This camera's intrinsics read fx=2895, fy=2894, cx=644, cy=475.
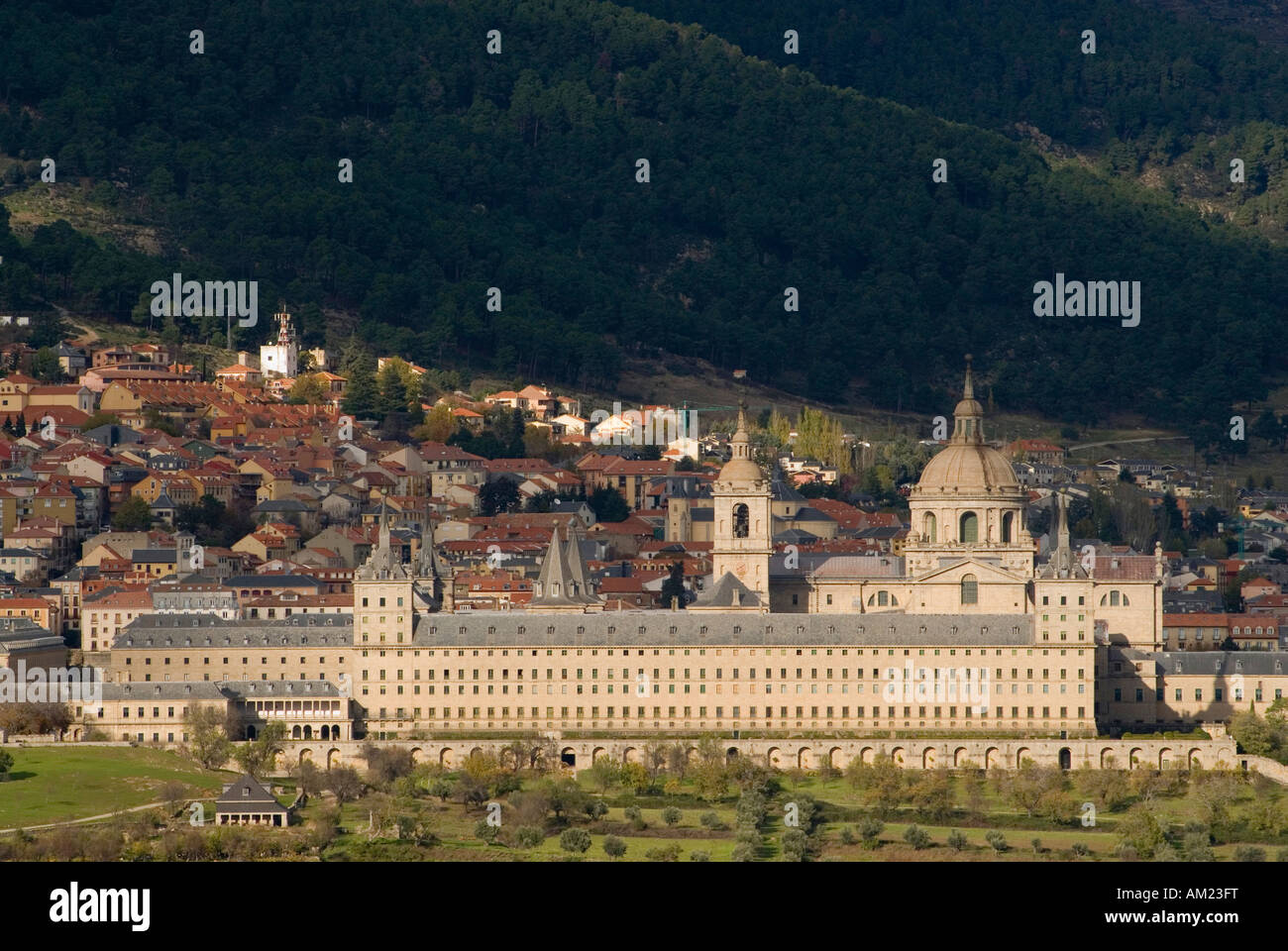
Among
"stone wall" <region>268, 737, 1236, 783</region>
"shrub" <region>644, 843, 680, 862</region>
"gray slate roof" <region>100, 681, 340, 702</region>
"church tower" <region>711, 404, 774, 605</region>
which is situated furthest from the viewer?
"church tower" <region>711, 404, 774, 605</region>

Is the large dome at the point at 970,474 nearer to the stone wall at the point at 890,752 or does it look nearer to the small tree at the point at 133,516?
the stone wall at the point at 890,752

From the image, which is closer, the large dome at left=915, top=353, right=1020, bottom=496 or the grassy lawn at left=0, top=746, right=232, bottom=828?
the grassy lawn at left=0, top=746, right=232, bottom=828

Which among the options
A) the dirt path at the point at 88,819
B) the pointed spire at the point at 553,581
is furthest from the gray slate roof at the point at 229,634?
the dirt path at the point at 88,819

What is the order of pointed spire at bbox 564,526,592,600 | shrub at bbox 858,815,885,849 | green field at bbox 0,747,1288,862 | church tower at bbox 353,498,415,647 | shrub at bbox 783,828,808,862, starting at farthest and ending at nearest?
pointed spire at bbox 564,526,592,600 → church tower at bbox 353,498,415,647 → shrub at bbox 858,815,885,849 → green field at bbox 0,747,1288,862 → shrub at bbox 783,828,808,862

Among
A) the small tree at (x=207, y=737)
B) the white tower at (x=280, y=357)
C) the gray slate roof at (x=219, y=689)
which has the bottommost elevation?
the small tree at (x=207, y=737)

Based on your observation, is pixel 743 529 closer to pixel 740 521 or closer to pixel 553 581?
pixel 740 521

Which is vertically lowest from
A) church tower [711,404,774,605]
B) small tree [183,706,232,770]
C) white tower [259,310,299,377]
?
small tree [183,706,232,770]

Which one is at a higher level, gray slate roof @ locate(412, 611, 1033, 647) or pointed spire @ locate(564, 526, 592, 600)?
pointed spire @ locate(564, 526, 592, 600)

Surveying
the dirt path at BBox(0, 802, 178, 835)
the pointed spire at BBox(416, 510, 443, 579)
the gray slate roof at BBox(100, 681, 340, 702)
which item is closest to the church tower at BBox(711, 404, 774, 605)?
the pointed spire at BBox(416, 510, 443, 579)

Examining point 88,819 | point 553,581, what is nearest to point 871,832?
point 88,819

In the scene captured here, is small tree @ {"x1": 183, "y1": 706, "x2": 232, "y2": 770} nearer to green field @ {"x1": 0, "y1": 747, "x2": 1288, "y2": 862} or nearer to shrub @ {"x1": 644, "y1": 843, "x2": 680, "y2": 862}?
green field @ {"x1": 0, "y1": 747, "x2": 1288, "y2": 862}
